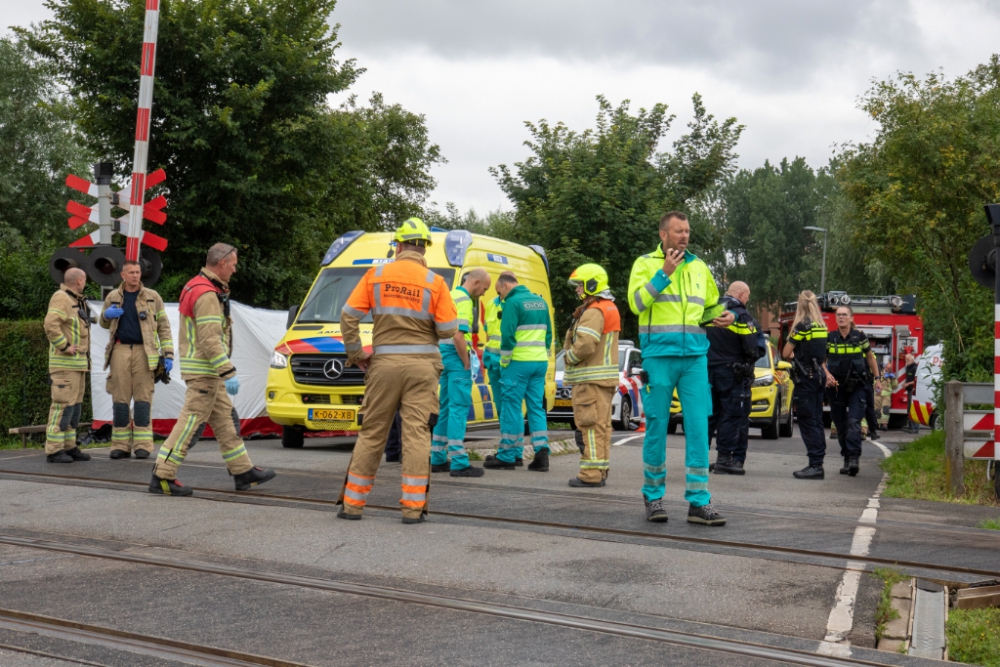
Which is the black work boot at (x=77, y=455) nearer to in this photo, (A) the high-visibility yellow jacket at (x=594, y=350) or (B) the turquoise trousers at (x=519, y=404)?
(B) the turquoise trousers at (x=519, y=404)

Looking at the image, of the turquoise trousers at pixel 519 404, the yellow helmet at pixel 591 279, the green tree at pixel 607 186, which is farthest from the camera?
the green tree at pixel 607 186

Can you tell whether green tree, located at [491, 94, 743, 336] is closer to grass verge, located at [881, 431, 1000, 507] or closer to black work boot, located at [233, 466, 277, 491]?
grass verge, located at [881, 431, 1000, 507]

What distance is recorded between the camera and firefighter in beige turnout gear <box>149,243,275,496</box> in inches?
340

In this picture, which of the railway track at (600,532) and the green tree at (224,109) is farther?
the green tree at (224,109)

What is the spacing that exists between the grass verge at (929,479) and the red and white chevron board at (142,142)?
829cm

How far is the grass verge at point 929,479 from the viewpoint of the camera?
9.77 metres

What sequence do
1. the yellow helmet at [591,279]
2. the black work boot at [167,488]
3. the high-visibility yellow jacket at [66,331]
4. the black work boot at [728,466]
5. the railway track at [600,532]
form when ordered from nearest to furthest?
the railway track at [600,532]
the black work boot at [167,488]
the yellow helmet at [591,279]
the high-visibility yellow jacket at [66,331]
the black work boot at [728,466]

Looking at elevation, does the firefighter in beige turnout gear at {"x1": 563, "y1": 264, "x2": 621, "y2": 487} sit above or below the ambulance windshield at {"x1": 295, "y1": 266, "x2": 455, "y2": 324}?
below

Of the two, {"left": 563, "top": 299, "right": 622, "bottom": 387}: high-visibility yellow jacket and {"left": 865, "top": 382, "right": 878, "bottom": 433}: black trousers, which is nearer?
{"left": 563, "top": 299, "right": 622, "bottom": 387}: high-visibility yellow jacket

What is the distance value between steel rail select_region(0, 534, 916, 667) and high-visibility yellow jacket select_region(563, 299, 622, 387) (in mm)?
4540

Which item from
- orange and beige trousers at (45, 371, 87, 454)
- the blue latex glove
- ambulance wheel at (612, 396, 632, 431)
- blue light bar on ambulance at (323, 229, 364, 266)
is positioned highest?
blue light bar on ambulance at (323, 229, 364, 266)

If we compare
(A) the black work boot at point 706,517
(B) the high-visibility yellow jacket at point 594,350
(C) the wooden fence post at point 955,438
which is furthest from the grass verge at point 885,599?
(C) the wooden fence post at point 955,438

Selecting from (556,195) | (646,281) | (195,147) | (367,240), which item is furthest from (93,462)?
(556,195)

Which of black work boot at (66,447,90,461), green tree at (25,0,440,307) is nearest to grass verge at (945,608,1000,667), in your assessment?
black work boot at (66,447,90,461)
